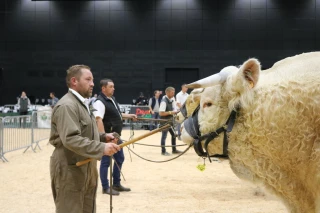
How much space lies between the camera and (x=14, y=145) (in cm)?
1226

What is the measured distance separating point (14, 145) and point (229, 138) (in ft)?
36.4

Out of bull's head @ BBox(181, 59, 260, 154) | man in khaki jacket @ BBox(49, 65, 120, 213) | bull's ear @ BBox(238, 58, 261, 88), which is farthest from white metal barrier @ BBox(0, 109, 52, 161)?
bull's ear @ BBox(238, 58, 261, 88)

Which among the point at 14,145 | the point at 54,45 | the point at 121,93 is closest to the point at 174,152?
the point at 14,145

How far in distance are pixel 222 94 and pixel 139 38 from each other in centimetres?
2149

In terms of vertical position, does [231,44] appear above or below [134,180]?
above

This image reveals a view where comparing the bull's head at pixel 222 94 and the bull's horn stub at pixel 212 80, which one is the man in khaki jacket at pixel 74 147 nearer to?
the bull's head at pixel 222 94

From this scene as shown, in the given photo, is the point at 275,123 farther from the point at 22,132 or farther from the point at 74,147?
the point at 22,132

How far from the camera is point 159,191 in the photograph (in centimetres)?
697

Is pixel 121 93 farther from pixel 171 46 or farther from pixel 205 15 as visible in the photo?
pixel 205 15

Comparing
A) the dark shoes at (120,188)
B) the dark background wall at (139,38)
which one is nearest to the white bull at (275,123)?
the dark shoes at (120,188)

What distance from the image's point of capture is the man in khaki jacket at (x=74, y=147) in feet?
10.3

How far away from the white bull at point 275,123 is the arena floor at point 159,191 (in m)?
1.76

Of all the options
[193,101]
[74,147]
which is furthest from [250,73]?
[74,147]

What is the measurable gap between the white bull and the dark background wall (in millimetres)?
20510
